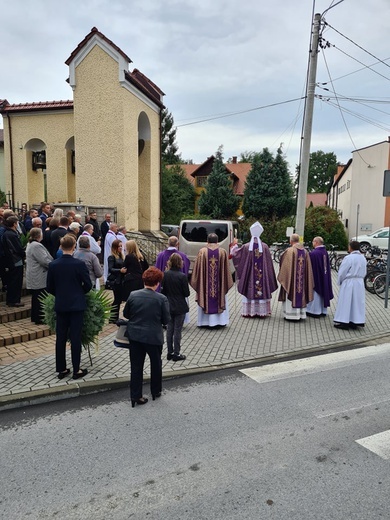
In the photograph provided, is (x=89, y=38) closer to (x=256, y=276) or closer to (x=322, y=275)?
(x=256, y=276)

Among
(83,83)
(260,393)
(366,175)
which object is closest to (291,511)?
(260,393)

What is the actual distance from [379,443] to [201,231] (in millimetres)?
10537

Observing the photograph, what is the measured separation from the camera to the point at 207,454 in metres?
3.74

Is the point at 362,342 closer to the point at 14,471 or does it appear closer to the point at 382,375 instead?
the point at 382,375

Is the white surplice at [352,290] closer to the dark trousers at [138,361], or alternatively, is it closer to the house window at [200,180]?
the dark trousers at [138,361]

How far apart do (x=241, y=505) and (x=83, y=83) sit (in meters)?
15.7

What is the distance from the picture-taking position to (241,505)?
3039mm

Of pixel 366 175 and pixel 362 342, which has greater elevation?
pixel 366 175

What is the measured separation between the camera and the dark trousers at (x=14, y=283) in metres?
7.85

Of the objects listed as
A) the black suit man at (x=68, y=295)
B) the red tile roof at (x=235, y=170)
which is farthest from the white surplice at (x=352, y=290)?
the red tile roof at (x=235, y=170)

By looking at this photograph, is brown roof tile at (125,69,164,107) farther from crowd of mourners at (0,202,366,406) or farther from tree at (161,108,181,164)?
tree at (161,108,181,164)

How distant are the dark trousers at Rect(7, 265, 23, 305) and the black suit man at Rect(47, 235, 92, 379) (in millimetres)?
3067

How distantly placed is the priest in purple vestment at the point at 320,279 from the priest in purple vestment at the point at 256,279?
0.95m

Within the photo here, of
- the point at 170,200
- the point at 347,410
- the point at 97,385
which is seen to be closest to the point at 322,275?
the point at 347,410
